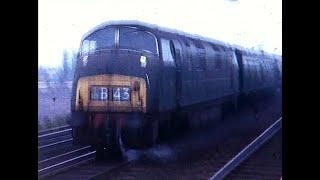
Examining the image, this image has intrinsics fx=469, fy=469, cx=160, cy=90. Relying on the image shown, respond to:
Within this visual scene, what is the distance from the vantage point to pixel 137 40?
4191mm

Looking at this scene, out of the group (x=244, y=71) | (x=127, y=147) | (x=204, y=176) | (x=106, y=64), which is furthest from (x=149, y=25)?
(x=244, y=71)

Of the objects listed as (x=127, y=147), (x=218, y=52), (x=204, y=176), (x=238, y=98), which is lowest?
(x=204, y=176)

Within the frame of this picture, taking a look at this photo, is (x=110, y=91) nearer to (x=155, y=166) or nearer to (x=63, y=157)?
(x=155, y=166)

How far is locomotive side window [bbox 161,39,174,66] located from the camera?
4340mm

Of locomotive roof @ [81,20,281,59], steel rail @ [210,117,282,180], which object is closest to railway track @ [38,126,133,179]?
steel rail @ [210,117,282,180]

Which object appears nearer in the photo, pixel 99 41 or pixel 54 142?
pixel 99 41

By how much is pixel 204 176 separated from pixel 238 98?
1.70m

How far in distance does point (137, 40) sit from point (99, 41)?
38 cm

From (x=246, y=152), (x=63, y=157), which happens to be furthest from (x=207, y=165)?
(x=63, y=157)

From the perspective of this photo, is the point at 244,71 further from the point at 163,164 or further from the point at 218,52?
the point at 163,164

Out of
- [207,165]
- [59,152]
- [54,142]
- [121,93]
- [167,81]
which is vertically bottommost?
[207,165]

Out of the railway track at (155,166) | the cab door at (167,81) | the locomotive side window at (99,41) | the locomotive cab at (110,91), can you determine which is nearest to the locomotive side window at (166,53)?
the cab door at (167,81)
